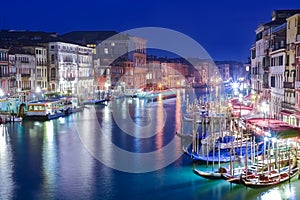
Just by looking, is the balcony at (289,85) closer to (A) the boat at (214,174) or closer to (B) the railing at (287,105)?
(B) the railing at (287,105)

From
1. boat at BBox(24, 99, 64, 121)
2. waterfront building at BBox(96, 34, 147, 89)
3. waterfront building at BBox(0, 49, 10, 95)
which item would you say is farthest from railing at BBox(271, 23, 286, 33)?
waterfront building at BBox(96, 34, 147, 89)

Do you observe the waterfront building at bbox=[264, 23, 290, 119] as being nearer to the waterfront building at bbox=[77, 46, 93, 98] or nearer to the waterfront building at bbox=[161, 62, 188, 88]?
the waterfront building at bbox=[77, 46, 93, 98]

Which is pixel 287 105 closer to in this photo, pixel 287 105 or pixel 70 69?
pixel 287 105

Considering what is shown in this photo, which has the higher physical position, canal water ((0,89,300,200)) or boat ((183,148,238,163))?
boat ((183,148,238,163))

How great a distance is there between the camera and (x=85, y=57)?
37031mm

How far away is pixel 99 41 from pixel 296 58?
33.0 m

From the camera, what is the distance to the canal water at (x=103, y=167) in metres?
9.52

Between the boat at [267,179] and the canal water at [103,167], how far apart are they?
114mm

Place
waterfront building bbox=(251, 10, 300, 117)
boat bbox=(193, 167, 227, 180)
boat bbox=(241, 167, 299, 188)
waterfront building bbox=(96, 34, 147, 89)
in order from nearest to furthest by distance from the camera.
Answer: boat bbox=(241, 167, 299, 188) → boat bbox=(193, 167, 227, 180) → waterfront building bbox=(251, 10, 300, 117) → waterfront building bbox=(96, 34, 147, 89)

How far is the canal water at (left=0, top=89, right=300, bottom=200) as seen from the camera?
9.52 metres

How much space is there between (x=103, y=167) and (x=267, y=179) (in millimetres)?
4017

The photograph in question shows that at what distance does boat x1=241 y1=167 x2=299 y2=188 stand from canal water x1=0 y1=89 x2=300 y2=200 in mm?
114

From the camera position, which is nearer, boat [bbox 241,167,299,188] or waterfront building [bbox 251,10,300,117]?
boat [bbox 241,167,299,188]

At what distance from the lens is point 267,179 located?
9.54 metres
